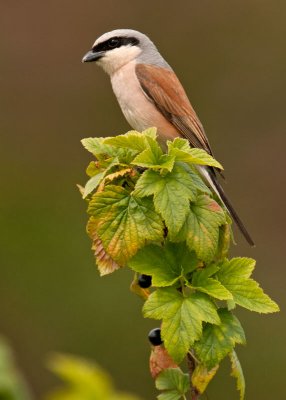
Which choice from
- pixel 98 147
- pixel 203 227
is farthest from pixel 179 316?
pixel 98 147

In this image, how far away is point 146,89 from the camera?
13.1 feet

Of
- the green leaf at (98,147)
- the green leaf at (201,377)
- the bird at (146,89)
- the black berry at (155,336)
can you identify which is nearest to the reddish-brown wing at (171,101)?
the bird at (146,89)

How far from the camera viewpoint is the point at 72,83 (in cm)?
898

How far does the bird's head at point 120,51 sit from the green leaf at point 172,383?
2.43 metres

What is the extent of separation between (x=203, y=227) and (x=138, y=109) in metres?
2.02

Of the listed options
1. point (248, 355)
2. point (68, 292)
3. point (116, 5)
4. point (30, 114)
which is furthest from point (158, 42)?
point (248, 355)

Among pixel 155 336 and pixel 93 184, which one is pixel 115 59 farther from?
pixel 155 336

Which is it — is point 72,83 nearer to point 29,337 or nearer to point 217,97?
point 217,97

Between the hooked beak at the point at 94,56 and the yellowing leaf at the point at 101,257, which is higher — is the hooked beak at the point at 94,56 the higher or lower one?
the lower one

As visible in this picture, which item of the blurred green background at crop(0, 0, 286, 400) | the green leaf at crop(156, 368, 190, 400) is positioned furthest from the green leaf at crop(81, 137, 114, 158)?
the blurred green background at crop(0, 0, 286, 400)

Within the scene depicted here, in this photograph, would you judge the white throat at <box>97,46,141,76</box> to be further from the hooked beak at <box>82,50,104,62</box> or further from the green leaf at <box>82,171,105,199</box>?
the green leaf at <box>82,171,105,199</box>

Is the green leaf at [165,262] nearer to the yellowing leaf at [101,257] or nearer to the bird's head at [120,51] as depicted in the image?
the yellowing leaf at [101,257]

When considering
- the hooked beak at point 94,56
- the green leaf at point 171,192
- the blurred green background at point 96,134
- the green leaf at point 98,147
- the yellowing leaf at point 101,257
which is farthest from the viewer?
the blurred green background at point 96,134

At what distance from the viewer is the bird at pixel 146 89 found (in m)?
3.87
